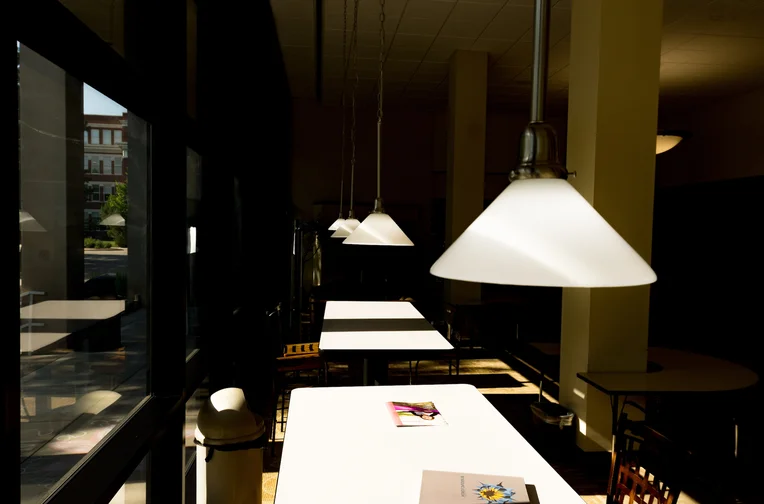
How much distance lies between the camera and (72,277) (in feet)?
5.34

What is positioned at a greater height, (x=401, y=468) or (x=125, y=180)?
(x=125, y=180)

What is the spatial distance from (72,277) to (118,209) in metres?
0.40

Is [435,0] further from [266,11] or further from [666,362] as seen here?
[666,362]

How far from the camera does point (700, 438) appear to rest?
4180 millimetres

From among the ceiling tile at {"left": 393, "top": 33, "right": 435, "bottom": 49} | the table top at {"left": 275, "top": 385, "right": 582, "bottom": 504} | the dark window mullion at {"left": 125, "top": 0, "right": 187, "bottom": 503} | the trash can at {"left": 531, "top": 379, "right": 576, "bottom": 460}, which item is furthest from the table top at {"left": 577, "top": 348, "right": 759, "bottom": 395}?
the ceiling tile at {"left": 393, "top": 33, "right": 435, "bottom": 49}

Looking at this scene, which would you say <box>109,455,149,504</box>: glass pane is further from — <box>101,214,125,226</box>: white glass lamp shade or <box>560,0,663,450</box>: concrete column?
<box>560,0,663,450</box>: concrete column

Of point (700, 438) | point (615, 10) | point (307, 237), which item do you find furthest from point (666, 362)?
point (307, 237)

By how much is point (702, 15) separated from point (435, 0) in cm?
275

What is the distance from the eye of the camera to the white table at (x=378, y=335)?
3303 mm

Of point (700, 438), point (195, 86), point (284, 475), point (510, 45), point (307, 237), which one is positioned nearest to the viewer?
point (284, 475)

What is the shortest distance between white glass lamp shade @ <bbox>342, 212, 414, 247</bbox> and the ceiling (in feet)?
9.83

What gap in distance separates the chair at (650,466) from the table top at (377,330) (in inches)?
57.9

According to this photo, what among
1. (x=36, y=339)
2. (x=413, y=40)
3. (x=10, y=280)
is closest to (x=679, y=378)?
(x=36, y=339)

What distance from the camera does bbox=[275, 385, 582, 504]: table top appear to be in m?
1.59
